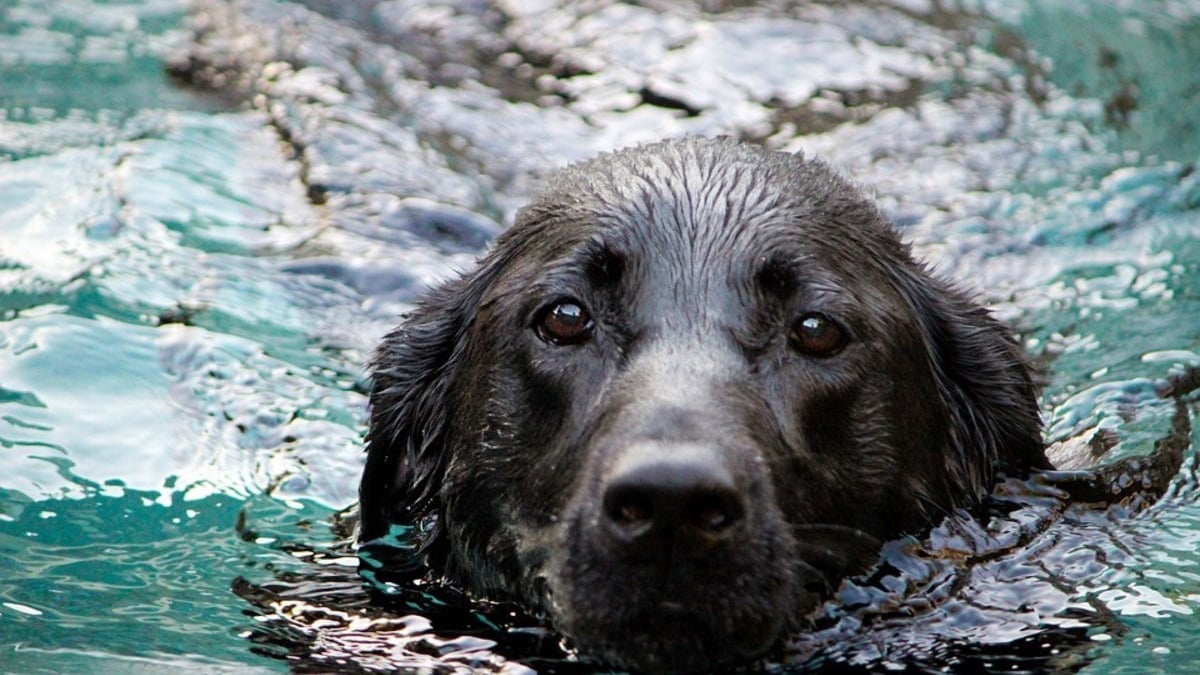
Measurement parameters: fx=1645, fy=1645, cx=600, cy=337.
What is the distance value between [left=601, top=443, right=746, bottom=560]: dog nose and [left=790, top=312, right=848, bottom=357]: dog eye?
83 cm

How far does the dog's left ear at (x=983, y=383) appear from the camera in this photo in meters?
5.04

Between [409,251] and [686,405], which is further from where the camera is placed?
[409,251]

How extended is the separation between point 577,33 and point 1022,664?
18.2 ft

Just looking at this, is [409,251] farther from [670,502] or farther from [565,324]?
[670,502]

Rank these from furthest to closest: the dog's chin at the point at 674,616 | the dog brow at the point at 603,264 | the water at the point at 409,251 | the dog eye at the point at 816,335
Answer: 1. the water at the point at 409,251
2. the dog brow at the point at 603,264
3. the dog eye at the point at 816,335
4. the dog's chin at the point at 674,616

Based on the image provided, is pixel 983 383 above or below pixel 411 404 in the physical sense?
above

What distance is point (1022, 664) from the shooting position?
417cm

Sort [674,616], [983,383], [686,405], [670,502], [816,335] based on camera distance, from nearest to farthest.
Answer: [670,502] → [674,616] → [686,405] → [816,335] → [983,383]

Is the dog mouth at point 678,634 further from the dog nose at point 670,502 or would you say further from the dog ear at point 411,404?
the dog ear at point 411,404

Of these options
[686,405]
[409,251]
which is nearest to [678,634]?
[686,405]

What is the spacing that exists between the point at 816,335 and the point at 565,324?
0.67 m

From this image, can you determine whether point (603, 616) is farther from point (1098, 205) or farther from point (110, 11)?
point (110, 11)

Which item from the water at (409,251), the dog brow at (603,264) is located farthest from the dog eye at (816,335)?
the water at (409,251)

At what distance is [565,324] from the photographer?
4.39 meters
